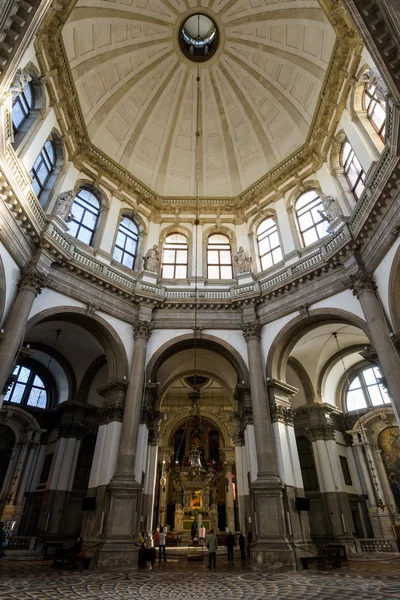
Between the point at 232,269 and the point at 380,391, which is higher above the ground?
the point at 232,269

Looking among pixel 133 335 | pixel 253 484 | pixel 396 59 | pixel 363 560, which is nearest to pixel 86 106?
pixel 133 335

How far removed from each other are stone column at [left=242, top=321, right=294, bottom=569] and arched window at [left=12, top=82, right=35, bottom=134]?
541 inches

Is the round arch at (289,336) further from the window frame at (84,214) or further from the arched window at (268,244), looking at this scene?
the window frame at (84,214)

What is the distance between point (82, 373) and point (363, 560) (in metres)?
14.8

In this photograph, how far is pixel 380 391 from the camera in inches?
766

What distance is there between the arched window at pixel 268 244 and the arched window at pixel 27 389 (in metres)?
13.8

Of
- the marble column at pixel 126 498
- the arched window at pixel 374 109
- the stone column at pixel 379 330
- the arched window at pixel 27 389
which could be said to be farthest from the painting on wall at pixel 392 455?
the arched window at pixel 27 389

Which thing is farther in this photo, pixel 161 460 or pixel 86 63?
pixel 161 460

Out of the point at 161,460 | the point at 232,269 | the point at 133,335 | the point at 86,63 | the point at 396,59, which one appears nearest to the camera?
the point at 396,59

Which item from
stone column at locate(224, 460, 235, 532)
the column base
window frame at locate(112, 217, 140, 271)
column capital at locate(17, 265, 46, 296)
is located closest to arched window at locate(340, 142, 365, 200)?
window frame at locate(112, 217, 140, 271)

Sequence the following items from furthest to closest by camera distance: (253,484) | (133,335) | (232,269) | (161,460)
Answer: (161,460) → (232,269) → (133,335) → (253,484)

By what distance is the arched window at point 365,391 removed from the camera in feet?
63.9

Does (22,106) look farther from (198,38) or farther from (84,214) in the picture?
(198,38)

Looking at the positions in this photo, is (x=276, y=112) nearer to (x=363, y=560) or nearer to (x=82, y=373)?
(x=82, y=373)
